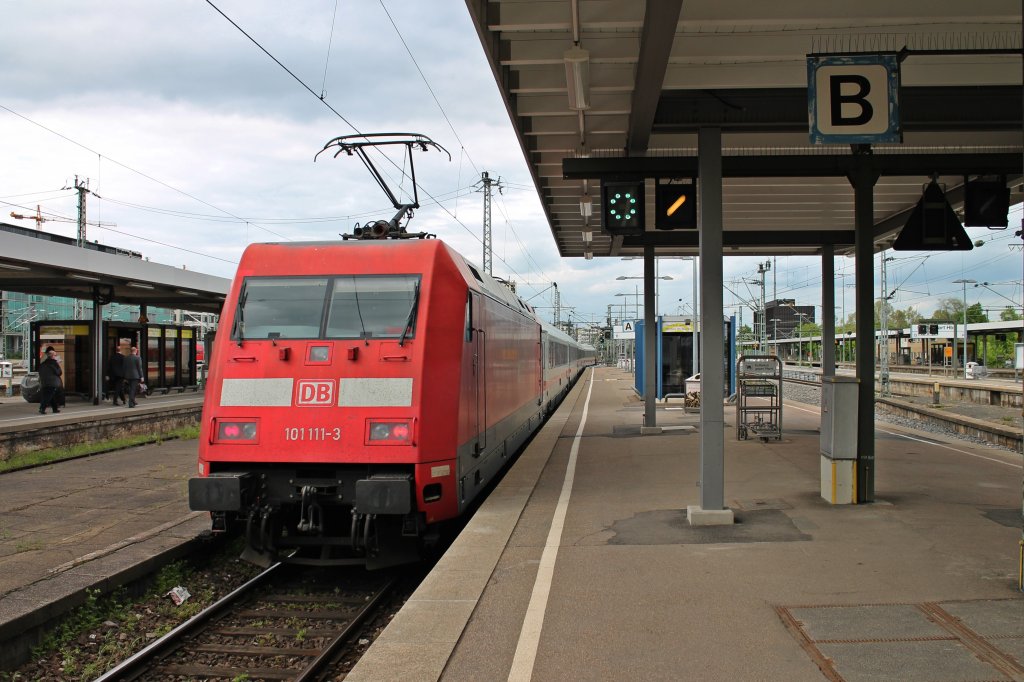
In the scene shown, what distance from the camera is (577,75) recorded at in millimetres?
6438

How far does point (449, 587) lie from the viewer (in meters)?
5.23

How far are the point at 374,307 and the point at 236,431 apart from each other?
1576 mm

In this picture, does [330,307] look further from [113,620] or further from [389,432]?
[113,620]

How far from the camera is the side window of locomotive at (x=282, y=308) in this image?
6883 millimetres

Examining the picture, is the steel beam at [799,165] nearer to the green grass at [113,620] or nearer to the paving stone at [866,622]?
the paving stone at [866,622]

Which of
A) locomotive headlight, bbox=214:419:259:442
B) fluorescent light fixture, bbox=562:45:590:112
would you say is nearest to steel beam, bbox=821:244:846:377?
fluorescent light fixture, bbox=562:45:590:112

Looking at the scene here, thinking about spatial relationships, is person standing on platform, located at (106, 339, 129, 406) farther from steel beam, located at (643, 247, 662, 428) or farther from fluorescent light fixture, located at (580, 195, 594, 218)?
fluorescent light fixture, located at (580, 195, 594, 218)

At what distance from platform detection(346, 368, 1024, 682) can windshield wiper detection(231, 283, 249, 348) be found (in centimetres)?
277

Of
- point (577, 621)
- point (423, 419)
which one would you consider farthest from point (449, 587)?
point (423, 419)

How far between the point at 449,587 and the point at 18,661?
293 cm

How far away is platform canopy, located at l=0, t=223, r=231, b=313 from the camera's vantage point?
15.0 m

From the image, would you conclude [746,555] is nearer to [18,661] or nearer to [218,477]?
[218,477]

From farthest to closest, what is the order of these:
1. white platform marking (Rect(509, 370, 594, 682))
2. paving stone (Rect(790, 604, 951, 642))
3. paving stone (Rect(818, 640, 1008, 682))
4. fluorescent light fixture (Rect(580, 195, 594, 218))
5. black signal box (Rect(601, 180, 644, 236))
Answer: fluorescent light fixture (Rect(580, 195, 594, 218))
black signal box (Rect(601, 180, 644, 236))
paving stone (Rect(790, 604, 951, 642))
white platform marking (Rect(509, 370, 594, 682))
paving stone (Rect(818, 640, 1008, 682))

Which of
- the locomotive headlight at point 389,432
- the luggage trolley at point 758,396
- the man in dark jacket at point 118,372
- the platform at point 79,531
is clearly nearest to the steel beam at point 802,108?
the locomotive headlight at point 389,432
